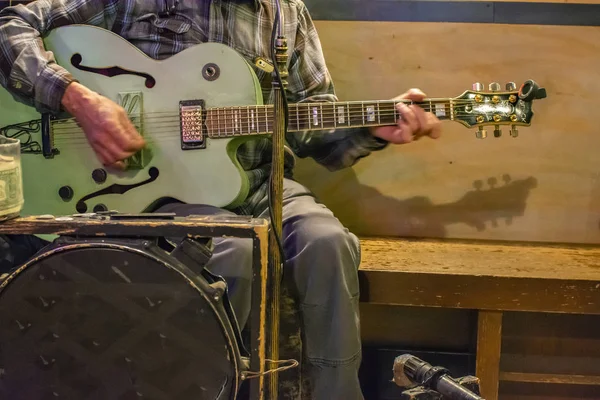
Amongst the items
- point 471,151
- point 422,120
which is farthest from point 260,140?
point 471,151

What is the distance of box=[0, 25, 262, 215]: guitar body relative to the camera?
1.20 meters

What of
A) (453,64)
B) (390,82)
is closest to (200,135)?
(390,82)

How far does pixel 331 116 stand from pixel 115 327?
0.59 meters

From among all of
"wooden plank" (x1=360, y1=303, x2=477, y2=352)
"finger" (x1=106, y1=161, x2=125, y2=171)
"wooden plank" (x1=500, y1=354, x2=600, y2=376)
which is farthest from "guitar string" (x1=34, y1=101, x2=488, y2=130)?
"wooden plank" (x1=500, y1=354, x2=600, y2=376)

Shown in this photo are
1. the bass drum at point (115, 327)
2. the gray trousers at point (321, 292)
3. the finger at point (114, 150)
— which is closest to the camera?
the bass drum at point (115, 327)

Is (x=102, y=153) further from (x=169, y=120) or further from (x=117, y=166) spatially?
(x=169, y=120)

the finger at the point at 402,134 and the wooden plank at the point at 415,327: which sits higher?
the finger at the point at 402,134

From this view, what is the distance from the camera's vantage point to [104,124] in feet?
3.82

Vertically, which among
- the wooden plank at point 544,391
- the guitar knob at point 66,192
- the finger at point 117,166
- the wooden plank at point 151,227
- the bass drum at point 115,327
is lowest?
the wooden plank at point 544,391

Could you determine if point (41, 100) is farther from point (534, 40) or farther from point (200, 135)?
point (534, 40)

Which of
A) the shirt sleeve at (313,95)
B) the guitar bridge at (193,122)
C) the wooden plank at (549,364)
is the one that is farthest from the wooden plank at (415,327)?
the guitar bridge at (193,122)

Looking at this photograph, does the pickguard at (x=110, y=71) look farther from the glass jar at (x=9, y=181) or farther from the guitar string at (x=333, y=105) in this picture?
the glass jar at (x=9, y=181)

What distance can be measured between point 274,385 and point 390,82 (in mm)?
938

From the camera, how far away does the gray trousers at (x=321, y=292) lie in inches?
42.0
